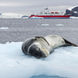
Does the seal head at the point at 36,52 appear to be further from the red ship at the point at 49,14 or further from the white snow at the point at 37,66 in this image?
the red ship at the point at 49,14

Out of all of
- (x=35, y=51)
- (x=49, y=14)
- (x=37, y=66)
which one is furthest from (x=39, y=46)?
(x=49, y=14)

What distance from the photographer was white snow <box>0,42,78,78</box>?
5184mm

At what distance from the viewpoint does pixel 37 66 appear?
5270mm

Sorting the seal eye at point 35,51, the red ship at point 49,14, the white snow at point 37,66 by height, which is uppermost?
the seal eye at point 35,51

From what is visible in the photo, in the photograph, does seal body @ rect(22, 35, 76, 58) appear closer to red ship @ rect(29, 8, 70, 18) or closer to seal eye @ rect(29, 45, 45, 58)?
seal eye @ rect(29, 45, 45, 58)

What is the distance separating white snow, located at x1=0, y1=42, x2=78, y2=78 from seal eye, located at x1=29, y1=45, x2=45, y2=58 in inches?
3.3

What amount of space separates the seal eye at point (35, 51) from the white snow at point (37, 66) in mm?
85

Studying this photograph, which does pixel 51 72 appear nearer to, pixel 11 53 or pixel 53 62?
pixel 53 62

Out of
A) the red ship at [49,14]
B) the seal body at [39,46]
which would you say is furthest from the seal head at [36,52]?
the red ship at [49,14]

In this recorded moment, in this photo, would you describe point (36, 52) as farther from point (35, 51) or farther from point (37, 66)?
point (37, 66)

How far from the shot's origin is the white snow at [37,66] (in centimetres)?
518

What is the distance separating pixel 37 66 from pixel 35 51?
0.44 meters

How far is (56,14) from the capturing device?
93125mm

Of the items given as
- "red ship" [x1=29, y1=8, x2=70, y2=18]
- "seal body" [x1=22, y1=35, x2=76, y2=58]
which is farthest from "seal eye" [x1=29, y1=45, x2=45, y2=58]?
"red ship" [x1=29, y1=8, x2=70, y2=18]
